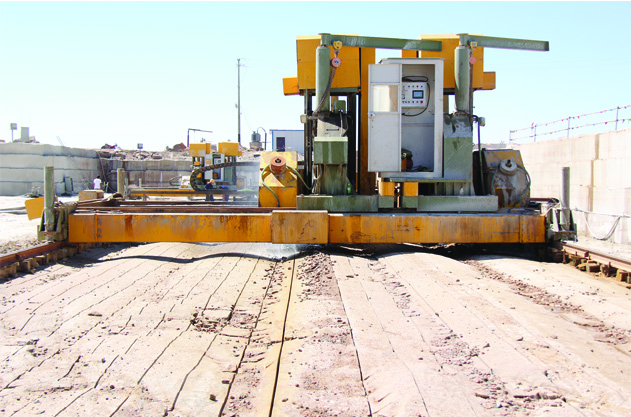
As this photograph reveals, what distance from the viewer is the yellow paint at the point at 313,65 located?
834 cm

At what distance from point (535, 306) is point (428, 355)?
1774 mm

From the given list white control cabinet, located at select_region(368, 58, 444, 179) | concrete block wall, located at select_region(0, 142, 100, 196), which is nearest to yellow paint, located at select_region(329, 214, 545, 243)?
white control cabinet, located at select_region(368, 58, 444, 179)

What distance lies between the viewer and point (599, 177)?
1391cm

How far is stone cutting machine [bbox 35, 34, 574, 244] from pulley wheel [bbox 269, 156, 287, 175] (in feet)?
0.20

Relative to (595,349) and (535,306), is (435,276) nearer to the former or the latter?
(535,306)

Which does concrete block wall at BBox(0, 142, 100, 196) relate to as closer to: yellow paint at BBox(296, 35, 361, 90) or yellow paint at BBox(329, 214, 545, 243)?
yellow paint at BBox(296, 35, 361, 90)

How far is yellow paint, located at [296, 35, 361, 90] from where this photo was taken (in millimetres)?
8344

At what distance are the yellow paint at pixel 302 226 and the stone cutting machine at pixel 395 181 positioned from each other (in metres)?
0.01

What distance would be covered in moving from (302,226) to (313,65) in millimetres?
2682

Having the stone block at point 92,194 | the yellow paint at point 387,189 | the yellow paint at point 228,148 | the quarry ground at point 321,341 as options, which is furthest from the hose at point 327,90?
the yellow paint at point 228,148

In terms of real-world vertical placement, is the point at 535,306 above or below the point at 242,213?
below

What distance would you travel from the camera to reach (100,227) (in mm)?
7855

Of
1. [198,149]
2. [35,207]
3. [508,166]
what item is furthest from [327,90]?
[198,149]

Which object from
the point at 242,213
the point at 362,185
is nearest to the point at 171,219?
the point at 242,213
